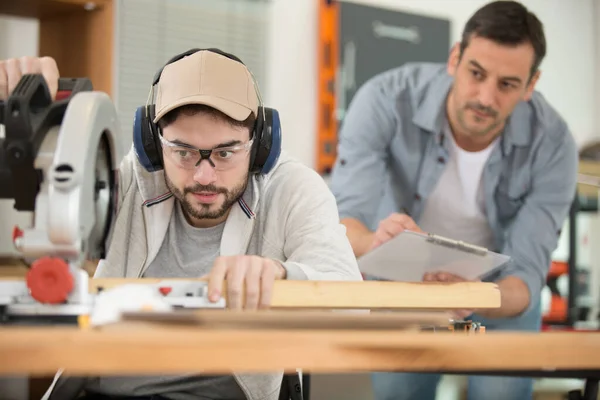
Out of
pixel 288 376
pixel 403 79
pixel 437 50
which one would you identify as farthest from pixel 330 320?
pixel 437 50

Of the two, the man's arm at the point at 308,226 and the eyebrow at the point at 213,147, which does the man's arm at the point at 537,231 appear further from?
the eyebrow at the point at 213,147

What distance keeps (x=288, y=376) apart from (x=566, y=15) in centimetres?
303

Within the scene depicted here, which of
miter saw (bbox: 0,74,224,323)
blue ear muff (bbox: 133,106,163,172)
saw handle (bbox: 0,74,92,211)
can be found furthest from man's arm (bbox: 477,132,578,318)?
saw handle (bbox: 0,74,92,211)

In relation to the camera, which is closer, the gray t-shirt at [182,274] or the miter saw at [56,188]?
the miter saw at [56,188]

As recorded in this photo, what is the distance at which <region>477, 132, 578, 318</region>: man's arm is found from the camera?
8.41 ft

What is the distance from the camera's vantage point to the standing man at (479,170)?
8.46 ft

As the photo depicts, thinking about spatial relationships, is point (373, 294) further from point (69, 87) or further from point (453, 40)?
point (453, 40)

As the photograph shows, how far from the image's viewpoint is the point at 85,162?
939mm

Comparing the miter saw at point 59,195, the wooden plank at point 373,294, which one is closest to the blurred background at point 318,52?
the miter saw at point 59,195

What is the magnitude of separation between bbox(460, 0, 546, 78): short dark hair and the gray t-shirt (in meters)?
1.44

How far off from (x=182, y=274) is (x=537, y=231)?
59.0 inches

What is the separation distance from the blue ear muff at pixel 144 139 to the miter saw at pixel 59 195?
38 cm

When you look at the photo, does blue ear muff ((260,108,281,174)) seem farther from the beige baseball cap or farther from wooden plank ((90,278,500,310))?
wooden plank ((90,278,500,310))

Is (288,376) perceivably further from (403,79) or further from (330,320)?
(403,79)
